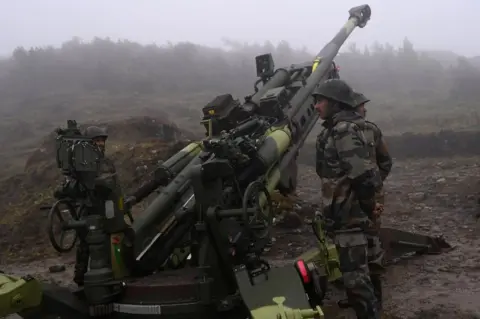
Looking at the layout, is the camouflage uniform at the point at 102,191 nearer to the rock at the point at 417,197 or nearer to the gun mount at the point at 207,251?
the gun mount at the point at 207,251

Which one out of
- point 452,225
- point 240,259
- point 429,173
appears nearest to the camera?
point 240,259

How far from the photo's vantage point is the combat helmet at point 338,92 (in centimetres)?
443

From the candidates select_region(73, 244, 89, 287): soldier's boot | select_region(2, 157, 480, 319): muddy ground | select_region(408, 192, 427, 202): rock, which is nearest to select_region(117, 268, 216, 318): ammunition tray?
select_region(73, 244, 89, 287): soldier's boot

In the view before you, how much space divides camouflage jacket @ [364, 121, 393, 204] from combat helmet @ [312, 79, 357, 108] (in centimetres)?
22

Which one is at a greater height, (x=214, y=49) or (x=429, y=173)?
(x=214, y=49)

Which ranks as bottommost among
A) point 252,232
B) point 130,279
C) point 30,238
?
point 30,238

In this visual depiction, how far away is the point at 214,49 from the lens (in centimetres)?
4866

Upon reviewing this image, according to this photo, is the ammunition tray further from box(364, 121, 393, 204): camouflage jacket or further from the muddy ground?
the muddy ground

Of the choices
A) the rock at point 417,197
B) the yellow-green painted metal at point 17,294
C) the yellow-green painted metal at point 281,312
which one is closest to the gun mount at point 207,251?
the yellow-green painted metal at point 281,312

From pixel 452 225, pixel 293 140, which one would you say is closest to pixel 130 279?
pixel 293 140

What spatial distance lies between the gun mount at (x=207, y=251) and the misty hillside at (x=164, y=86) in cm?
1374

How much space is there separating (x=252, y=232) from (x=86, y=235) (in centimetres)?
120

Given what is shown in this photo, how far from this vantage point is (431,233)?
7535 millimetres

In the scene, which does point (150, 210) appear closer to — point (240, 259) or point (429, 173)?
point (240, 259)
